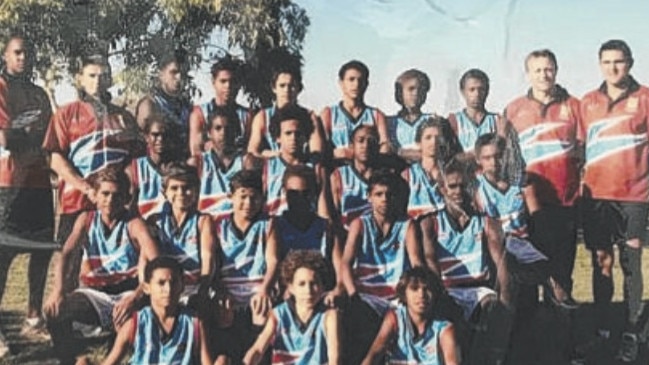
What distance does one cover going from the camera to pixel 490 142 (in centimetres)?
390

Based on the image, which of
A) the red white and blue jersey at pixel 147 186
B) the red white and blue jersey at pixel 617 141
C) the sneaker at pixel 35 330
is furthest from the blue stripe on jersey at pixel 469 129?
the sneaker at pixel 35 330

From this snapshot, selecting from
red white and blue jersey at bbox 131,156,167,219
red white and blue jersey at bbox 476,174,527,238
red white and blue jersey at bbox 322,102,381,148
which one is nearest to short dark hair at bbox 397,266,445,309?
red white and blue jersey at bbox 476,174,527,238

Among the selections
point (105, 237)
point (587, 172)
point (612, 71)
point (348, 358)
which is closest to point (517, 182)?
point (587, 172)

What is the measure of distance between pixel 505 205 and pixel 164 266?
1.26 m

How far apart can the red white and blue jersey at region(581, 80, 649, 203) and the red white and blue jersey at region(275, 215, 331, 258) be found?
101 cm

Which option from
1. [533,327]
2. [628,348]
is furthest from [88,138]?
[628,348]

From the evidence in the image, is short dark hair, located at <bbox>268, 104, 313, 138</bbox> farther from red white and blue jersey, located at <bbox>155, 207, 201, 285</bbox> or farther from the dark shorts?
the dark shorts

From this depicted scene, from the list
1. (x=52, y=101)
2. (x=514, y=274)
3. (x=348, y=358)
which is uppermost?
(x=52, y=101)

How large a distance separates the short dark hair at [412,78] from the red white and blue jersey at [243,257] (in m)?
0.66

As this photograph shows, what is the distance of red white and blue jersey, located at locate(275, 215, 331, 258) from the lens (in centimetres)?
385

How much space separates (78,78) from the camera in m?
3.91

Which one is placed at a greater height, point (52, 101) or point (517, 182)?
point (52, 101)

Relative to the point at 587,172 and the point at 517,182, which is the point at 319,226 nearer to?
the point at 517,182

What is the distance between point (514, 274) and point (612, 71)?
0.83 metres
